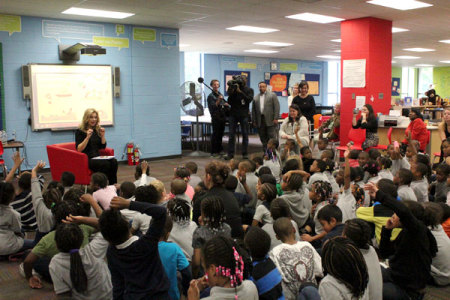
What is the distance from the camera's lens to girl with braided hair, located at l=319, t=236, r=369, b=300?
191 cm

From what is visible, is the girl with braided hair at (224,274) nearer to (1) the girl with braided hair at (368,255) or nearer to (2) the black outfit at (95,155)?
(1) the girl with braided hair at (368,255)

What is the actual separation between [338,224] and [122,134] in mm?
Result: 6045

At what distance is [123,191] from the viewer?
3785mm

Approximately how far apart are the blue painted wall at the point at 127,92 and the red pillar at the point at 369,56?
11.1 feet

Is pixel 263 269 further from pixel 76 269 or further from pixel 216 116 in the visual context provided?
pixel 216 116

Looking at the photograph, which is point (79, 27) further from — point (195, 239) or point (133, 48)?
point (195, 239)

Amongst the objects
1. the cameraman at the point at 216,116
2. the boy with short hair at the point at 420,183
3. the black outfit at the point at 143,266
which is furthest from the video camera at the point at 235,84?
the black outfit at the point at 143,266

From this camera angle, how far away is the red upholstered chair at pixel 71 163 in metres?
5.47

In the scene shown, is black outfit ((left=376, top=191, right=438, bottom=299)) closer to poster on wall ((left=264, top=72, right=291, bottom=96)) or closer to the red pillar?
the red pillar

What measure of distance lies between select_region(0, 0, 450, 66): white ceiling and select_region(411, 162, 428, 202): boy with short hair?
3.46m

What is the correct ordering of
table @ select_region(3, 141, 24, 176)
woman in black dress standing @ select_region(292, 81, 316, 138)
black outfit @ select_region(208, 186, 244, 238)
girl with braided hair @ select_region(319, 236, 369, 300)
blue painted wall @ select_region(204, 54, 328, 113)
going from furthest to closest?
blue painted wall @ select_region(204, 54, 328, 113) → woman in black dress standing @ select_region(292, 81, 316, 138) → table @ select_region(3, 141, 24, 176) → black outfit @ select_region(208, 186, 244, 238) → girl with braided hair @ select_region(319, 236, 369, 300)

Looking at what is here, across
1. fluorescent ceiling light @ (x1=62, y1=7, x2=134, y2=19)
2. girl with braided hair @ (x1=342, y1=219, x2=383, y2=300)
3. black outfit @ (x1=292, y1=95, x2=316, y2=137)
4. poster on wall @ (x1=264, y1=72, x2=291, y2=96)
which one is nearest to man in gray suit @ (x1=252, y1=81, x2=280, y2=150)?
black outfit @ (x1=292, y1=95, x2=316, y2=137)

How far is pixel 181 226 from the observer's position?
3.00 meters

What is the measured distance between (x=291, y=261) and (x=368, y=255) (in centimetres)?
41
